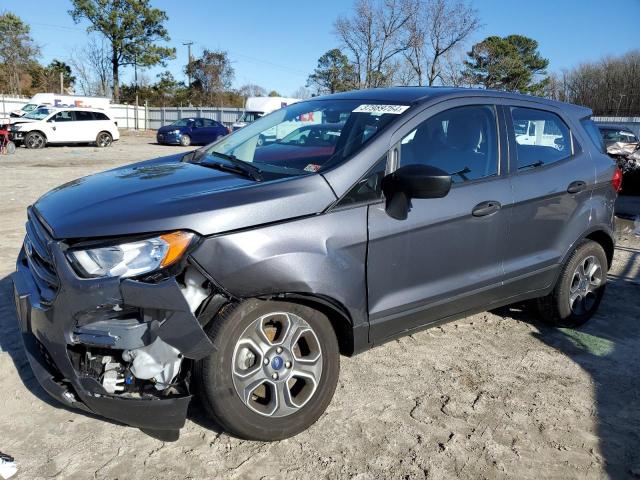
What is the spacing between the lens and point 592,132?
14.6 ft

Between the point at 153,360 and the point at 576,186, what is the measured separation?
317cm

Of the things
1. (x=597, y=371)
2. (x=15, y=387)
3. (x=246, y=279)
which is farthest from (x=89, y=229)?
(x=597, y=371)

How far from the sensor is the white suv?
70.9ft

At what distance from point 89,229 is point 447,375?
7.72 ft

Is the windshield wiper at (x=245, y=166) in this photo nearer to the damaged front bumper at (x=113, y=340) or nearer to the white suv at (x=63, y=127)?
the damaged front bumper at (x=113, y=340)

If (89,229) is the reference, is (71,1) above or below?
above

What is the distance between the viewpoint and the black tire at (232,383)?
252cm

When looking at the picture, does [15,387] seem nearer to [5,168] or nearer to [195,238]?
[195,238]

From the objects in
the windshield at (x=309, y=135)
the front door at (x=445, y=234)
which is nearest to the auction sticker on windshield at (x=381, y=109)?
the windshield at (x=309, y=135)

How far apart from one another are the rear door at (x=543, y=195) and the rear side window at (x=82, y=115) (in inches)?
897

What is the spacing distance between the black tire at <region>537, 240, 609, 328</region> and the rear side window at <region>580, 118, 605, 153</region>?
2.59 feet

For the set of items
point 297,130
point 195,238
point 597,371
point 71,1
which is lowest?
point 597,371

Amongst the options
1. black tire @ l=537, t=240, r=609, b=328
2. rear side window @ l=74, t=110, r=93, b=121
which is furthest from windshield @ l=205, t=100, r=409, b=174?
rear side window @ l=74, t=110, r=93, b=121

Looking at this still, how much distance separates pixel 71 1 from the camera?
141ft
